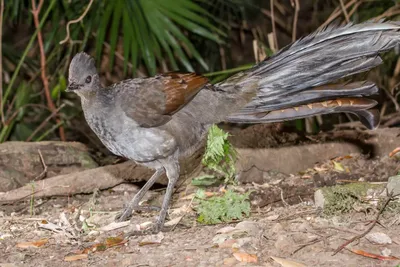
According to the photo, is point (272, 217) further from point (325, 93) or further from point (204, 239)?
point (325, 93)

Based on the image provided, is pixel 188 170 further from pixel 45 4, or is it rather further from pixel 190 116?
pixel 45 4

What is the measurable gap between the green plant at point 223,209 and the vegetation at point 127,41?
222 centimetres

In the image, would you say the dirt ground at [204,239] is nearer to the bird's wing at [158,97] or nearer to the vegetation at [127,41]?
the bird's wing at [158,97]

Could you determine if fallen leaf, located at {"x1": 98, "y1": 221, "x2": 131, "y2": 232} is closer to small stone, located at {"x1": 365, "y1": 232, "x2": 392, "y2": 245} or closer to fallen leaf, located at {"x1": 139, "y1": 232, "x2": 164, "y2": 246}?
fallen leaf, located at {"x1": 139, "y1": 232, "x2": 164, "y2": 246}

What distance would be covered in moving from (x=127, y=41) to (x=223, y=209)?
2975mm

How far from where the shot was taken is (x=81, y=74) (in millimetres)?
4676

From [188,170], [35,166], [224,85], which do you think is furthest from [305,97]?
[35,166]

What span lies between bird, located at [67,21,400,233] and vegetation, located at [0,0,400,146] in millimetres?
1770

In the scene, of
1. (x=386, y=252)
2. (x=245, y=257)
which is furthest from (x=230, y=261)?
(x=386, y=252)

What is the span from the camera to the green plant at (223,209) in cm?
455

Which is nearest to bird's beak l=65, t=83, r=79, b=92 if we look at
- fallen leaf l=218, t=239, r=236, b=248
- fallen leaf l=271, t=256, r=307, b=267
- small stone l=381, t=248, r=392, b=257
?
fallen leaf l=218, t=239, r=236, b=248

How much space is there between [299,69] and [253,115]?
0.47 metres

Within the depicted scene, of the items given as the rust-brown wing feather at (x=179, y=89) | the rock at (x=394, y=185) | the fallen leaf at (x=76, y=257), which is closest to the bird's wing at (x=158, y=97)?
the rust-brown wing feather at (x=179, y=89)

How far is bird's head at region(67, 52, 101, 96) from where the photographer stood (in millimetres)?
4656
